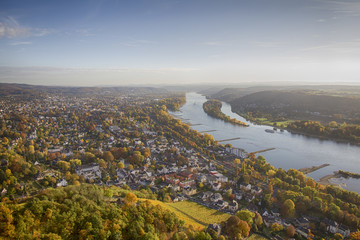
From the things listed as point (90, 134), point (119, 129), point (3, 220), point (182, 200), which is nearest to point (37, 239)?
point (3, 220)

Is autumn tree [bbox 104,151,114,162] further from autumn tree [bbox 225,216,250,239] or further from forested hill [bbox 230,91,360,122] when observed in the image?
forested hill [bbox 230,91,360,122]

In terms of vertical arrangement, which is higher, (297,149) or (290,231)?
(290,231)

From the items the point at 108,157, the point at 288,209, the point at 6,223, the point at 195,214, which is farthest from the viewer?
the point at 108,157

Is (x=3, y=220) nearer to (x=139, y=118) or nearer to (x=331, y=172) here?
(x=331, y=172)

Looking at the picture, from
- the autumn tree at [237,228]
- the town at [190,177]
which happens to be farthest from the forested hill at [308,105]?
the autumn tree at [237,228]

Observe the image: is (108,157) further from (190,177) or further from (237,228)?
(237,228)

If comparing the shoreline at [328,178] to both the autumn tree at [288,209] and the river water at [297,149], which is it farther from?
the autumn tree at [288,209]

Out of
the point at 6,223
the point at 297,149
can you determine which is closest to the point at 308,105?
the point at 297,149

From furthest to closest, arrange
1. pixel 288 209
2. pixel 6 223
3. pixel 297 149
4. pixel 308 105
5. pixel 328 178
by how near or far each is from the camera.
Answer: pixel 308 105, pixel 297 149, pixel 328 178, pixel 288 209, pixel 6 223
